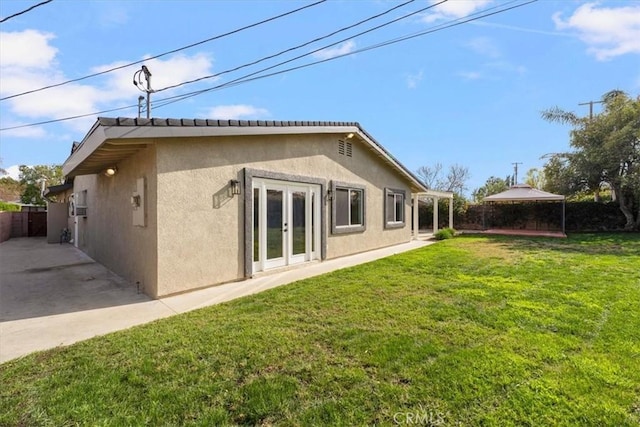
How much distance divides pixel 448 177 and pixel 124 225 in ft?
158

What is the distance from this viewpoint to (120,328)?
4.93 m

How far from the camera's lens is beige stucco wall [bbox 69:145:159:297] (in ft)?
21.7

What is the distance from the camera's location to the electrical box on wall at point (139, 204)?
6.89 metres

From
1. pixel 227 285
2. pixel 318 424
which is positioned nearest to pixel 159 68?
pixel 227 285

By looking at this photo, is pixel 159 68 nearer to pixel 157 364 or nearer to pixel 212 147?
pixel 212 147

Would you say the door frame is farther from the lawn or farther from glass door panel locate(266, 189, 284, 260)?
the lawn

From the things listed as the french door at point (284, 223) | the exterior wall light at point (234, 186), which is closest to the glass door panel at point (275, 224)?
the french door at point (284, 223)

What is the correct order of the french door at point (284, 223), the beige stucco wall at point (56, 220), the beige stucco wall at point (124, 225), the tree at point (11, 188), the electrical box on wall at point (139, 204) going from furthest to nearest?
1. the tree at point (11, 188)
2. the beige stucco wall at point (56, 220)
3. the french door at point (284, 223)
4. the electrical box on wall at point (139, 204)
5. the beige stucco wall at point (124, 225)

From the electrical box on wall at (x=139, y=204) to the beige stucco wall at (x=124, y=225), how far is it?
0.13 metres

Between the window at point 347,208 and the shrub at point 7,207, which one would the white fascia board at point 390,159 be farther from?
the shrub at point 7,207

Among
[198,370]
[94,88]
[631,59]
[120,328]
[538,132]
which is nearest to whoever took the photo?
[198,370]

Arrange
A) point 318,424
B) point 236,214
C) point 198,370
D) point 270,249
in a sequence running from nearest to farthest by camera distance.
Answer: point 318,424 < point 198,370 < point 236,214 < point 270,249

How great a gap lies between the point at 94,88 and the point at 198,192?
9234 millimetres

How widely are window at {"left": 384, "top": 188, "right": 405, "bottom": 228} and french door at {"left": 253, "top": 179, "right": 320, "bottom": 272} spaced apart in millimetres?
4943
